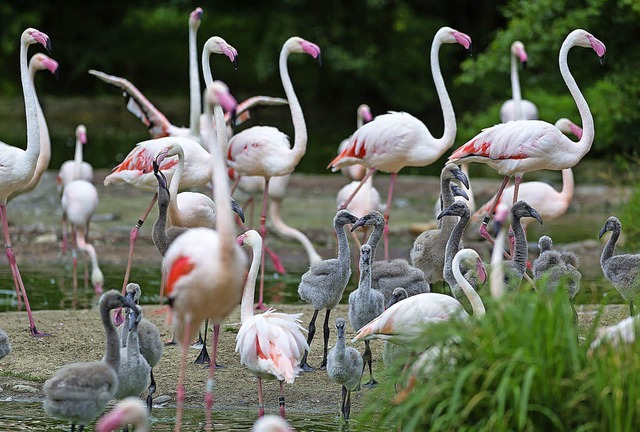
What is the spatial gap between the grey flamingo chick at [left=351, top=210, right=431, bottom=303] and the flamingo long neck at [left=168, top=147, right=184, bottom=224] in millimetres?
1477

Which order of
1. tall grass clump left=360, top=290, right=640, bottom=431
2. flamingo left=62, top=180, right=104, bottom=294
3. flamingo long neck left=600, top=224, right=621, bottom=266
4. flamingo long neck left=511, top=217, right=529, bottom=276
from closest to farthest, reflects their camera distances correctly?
tall grass clump left=360, top=290, right=640, bottom=431 < flamingo long neck left=511, top=217, right=529, bottom=276 < flamingo long neck left=600, top=224, right=621, bottom=266 < flamingo left=62, top=180, right=104, bottom=294

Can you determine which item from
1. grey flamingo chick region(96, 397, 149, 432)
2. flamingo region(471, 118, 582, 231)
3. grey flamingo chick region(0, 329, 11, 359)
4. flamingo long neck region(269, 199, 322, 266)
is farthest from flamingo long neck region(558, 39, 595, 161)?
grey flamingo chick region(96, 397, 149, 432)

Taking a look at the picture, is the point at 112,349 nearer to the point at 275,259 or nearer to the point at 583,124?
the point at 583,124

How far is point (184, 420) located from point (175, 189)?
248 cm

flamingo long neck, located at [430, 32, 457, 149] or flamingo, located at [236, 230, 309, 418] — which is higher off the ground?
flamingo long neck, located at [430, 32, 457, 149]

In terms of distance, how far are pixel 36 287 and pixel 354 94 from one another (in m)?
18.8

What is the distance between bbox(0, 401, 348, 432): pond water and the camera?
5879 mm

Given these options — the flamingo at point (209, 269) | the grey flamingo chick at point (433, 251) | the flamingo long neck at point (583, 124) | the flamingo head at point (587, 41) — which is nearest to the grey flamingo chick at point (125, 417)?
the flamingo at point (209, 269)

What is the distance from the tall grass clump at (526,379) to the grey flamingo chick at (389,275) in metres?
2.78

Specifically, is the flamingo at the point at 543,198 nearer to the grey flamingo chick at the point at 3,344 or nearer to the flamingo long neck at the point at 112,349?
the grey flamingo chick at the point at 3,344

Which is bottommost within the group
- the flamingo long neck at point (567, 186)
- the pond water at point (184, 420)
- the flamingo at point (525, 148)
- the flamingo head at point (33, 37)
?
the pond water at point (184, 420)

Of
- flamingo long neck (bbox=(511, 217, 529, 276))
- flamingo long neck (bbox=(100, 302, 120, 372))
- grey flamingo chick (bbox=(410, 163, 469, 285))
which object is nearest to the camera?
flamingo long neck (bbox=(100, 302, 120, 372))

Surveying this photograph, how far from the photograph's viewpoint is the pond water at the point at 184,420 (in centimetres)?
588

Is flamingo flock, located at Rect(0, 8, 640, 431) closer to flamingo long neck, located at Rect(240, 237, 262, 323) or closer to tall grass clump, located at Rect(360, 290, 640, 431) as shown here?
flamingo long neck, located at Rect(240, 237, 262, 323)
